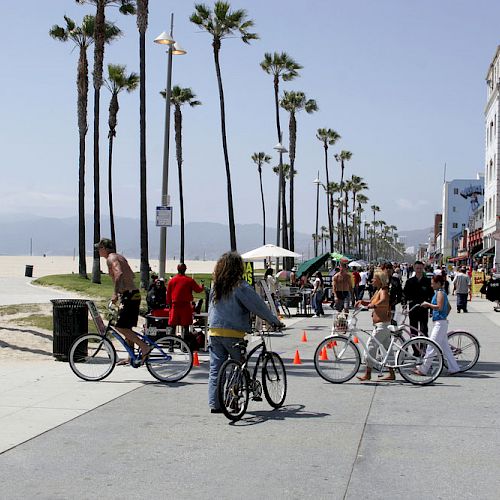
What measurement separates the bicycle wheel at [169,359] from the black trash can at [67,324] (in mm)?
2515

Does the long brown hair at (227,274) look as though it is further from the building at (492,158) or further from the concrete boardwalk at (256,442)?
the building at (492,158)

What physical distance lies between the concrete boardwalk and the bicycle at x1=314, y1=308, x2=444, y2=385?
0.21 metres

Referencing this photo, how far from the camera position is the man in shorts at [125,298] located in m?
11.1

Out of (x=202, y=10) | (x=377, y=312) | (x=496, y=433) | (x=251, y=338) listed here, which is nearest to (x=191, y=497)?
(x=496, y=433)

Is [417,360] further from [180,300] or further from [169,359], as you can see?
[180,300]

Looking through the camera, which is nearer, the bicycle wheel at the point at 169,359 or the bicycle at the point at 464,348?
the bicycle wheel at the point at 169,359

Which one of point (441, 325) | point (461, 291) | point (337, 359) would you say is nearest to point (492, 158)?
point (461, 291)

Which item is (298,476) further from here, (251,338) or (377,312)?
(251,338)

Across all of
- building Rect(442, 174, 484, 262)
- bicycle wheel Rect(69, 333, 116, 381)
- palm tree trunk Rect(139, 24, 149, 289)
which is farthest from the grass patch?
building Rect(442, 174, 484, 262)

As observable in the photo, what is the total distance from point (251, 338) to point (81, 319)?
18.8ft

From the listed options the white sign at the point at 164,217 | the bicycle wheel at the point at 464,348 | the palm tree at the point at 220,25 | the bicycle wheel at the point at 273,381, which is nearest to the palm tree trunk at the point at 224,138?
the palm tree at the point at 220,25

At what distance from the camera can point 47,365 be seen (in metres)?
12.7

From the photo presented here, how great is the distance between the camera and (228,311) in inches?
344

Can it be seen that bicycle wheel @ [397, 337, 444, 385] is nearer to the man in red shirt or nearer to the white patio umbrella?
the man in red shirt
